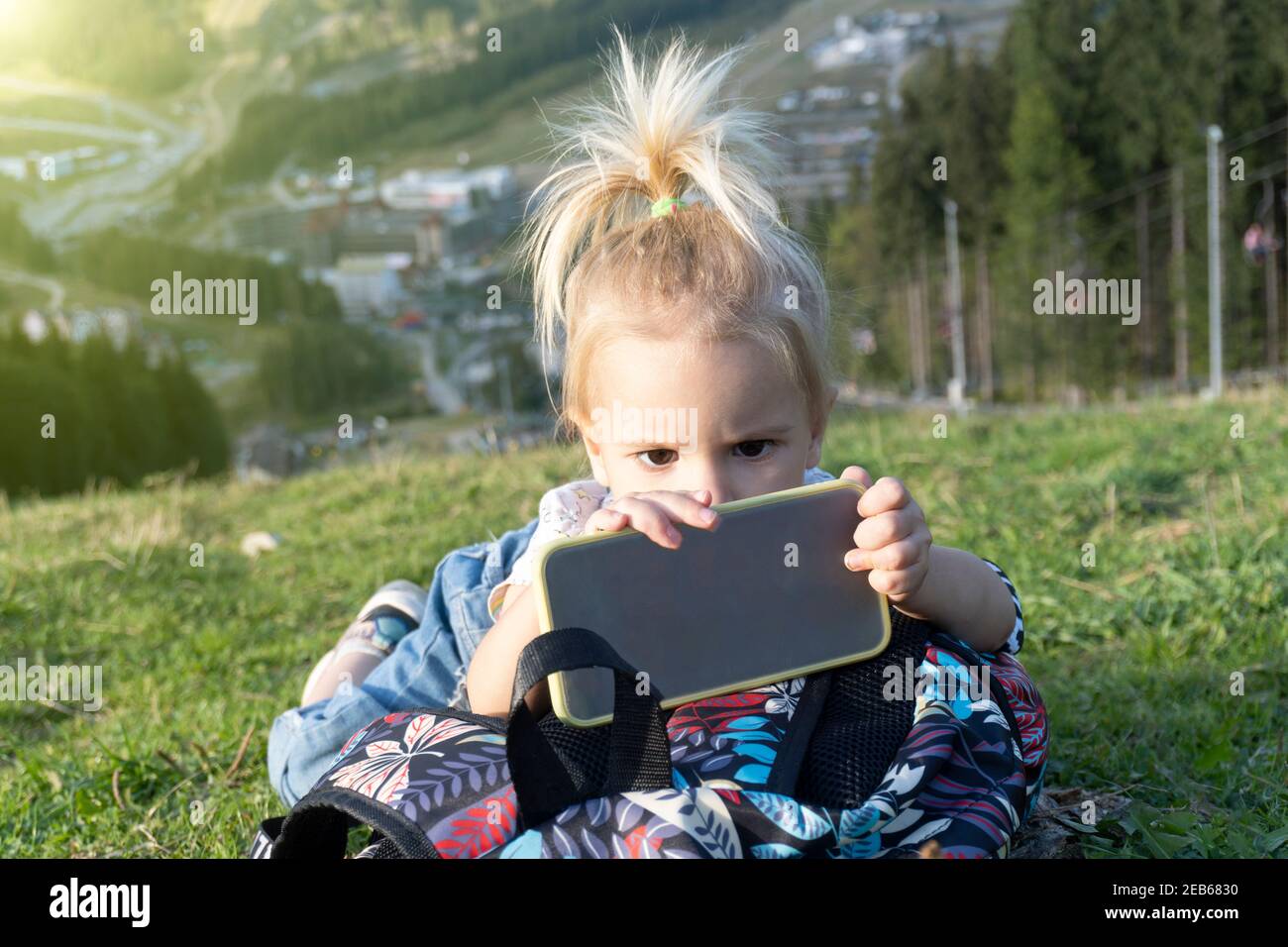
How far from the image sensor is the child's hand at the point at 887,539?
1973mm

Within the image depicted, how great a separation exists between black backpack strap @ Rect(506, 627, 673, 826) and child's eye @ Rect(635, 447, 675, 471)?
0.57 metres

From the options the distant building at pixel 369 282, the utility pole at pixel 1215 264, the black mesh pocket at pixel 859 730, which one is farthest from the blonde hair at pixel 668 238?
the distant building at pixel 369 282

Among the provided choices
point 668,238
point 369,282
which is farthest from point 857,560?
point 369,282

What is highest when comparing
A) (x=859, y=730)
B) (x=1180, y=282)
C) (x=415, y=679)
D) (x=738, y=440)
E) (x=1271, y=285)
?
(x=1180, y=282)

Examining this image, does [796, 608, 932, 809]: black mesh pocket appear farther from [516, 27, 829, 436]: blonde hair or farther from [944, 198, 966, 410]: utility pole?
[944, 198, 966, 410]: utility pole

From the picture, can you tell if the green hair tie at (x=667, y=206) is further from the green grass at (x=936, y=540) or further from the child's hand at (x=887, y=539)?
the child's hand at (x=887, y=539)

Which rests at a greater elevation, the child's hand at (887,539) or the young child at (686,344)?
the young child at (686,344)

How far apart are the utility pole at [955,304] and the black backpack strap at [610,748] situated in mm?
49616

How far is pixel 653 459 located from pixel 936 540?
260 cm

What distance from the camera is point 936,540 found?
460 cm

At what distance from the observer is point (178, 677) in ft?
13.9

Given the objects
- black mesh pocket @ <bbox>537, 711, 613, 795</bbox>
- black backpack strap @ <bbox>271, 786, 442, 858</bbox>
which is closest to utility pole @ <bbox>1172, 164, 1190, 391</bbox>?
black mesh pocket @ <bbox>537, 711, 613, 795</bbox>

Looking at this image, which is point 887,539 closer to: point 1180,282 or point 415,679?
point 415,679

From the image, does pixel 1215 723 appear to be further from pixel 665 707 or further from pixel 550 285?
pixel 550 285
